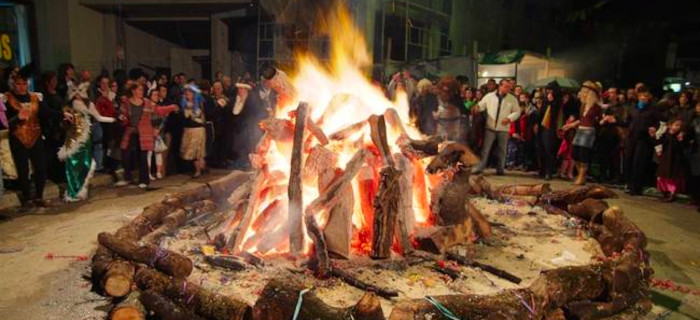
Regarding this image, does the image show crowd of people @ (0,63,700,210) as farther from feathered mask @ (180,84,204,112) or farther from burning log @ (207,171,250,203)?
burning log @ (207,171,250,203)

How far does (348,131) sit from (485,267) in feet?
7.88

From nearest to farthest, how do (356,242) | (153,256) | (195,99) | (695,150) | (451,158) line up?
(153,256)
(356,242)
(451,158)
(695,150)
(195,99)

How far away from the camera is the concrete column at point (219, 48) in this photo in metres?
16.6

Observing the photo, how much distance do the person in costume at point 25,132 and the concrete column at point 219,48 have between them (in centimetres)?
902

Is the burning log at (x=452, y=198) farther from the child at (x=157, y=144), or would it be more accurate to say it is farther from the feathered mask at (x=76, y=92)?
the feathered mask at (x=76, y=92)

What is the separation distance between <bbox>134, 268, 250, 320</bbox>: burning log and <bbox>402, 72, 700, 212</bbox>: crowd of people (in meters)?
7.56

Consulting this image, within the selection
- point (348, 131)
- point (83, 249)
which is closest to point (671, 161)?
point (348, 131)

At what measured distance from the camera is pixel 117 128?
10109mm

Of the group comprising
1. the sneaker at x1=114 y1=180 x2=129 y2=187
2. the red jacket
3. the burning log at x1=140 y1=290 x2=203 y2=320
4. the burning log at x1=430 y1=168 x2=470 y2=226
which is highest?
the red jacket

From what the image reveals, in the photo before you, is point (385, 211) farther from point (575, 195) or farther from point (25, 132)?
point (25, 132)

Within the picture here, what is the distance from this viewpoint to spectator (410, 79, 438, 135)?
1257 centimetres

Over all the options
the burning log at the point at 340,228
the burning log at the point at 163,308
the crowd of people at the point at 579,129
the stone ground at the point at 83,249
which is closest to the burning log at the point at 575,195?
the stone ground at the point at 83,249

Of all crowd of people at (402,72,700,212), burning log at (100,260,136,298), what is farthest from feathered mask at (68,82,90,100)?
crowd of people at (402,72,700,212)

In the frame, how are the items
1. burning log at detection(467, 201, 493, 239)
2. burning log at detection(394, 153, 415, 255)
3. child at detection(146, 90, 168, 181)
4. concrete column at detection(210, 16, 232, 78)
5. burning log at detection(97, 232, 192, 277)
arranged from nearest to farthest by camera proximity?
burning log at detection(97, 232, 192, 277), burning log at detection(394, 153, 415, 255), burning log at detection(467, 201, 493, 239), child at detection(146, 90, 168, 181), concrete column at detection(210, 16, 232, 78)
